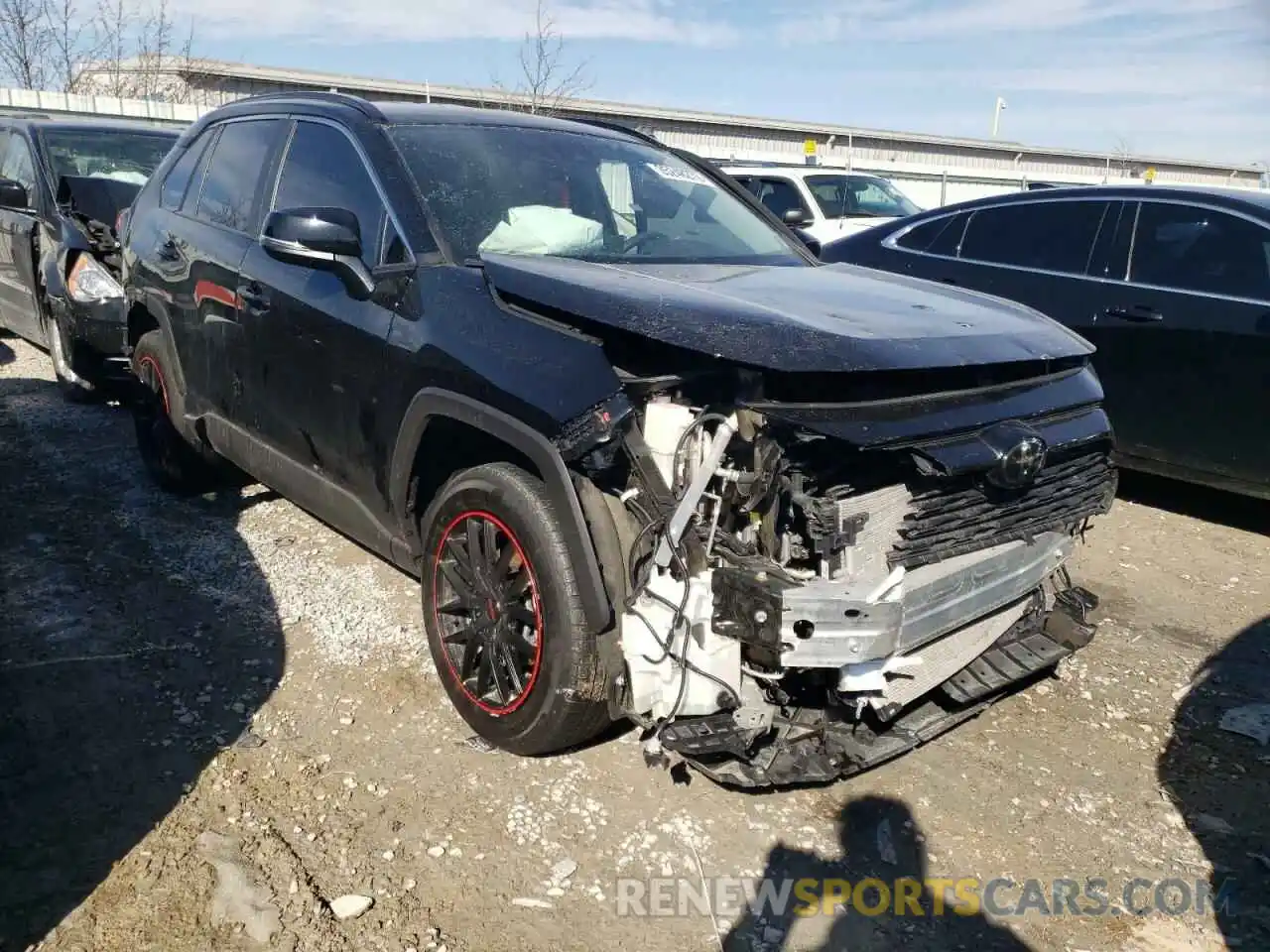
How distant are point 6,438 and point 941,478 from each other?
6.09 m

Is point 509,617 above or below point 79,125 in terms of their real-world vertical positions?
below

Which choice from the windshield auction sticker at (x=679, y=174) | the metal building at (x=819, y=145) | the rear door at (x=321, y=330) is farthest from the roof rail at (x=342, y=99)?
the metal building at (x=819, y=145)

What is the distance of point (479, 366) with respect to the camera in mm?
2951

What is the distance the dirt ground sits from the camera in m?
2.56

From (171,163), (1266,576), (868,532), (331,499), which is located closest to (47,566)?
(331,499)

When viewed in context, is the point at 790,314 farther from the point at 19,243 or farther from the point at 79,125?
the point at 79,125

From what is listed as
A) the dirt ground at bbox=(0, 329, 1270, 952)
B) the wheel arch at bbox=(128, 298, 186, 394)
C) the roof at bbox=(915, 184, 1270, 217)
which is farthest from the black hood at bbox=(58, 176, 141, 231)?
the roof at bbox=(915, 184, 1270, 217)

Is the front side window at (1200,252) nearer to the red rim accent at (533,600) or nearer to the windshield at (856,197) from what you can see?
the red rim accent at (533,600)

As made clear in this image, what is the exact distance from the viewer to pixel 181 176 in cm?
494

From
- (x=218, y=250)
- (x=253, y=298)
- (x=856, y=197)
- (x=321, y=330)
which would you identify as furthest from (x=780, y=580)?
(x=856, y=197)

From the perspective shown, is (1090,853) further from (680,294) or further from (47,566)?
(47,566)

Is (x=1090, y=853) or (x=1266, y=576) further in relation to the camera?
(x=1266, y=576)

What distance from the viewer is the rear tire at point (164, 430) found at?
16.2ft

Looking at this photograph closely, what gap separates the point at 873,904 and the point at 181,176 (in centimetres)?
447
